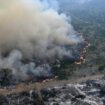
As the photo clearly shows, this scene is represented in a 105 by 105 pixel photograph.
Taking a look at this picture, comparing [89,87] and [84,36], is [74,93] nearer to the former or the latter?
[89,87]

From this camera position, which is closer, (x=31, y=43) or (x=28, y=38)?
(x=31, y=43)

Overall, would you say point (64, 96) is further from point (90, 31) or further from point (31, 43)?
point (90, 31)

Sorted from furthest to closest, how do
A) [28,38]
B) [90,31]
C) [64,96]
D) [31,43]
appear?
[90,31] → [28,38] → [31,43] → [64,96]

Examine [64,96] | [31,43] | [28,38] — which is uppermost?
[28,38]

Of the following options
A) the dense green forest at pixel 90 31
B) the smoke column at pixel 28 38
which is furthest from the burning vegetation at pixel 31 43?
the dense green forest at pixel 90 31

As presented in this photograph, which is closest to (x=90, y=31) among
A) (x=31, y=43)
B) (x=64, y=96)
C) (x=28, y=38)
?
(x=28, y=38)

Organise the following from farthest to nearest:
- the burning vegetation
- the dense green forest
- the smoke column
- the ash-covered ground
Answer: the smoke column < the dense green forest < the burning vegetation < the ash-covered ground

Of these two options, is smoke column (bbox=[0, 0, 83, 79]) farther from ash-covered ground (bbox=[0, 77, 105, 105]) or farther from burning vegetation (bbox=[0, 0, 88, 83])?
ash-covered ground (bbox=[0, 77, 105, 105])

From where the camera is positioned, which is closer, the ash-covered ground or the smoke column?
the ash-covered ground

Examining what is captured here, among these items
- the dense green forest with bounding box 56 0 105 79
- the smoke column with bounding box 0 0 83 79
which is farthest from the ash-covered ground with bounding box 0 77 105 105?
the smoke column with bounding box 0 0 83 79
